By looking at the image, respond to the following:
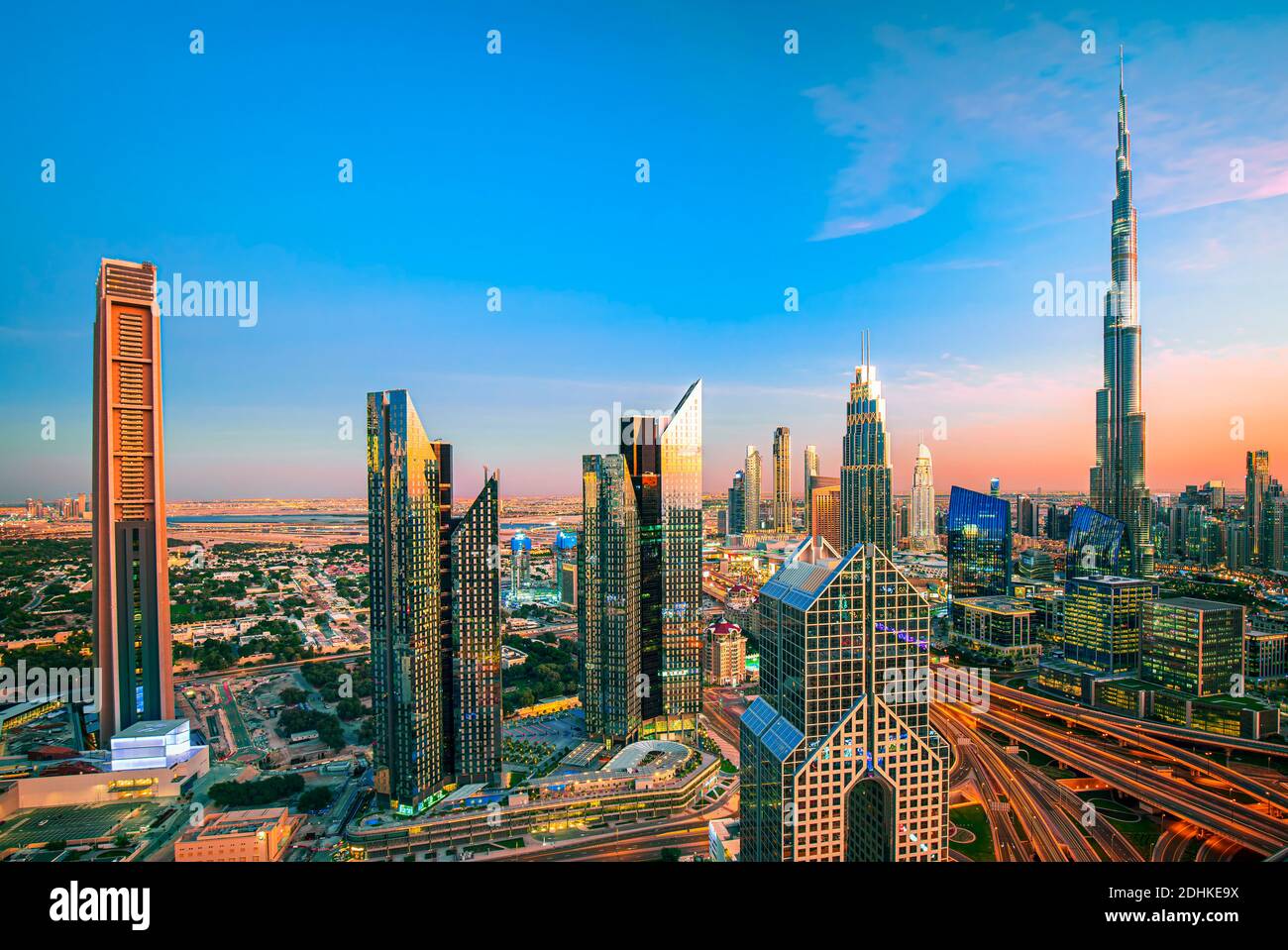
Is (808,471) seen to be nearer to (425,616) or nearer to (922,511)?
(922,511)

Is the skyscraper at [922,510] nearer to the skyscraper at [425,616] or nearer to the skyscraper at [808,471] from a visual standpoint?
the skyscraper at [808,471]

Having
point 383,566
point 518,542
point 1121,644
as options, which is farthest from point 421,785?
point 518,542

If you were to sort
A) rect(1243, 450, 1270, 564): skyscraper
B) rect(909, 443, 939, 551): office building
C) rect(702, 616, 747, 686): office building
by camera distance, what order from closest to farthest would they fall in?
1. rect(702, 616, 747, 686): office building
2. rect(1243, 450, 1270, 564): skyscraper
3. rect(909, 443, 939, 551): office building

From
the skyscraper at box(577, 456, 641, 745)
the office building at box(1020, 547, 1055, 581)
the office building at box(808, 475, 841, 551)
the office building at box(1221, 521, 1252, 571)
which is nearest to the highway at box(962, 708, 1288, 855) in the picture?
the skyscraper at box(577, 456, 641, 745)

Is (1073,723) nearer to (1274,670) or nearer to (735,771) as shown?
(1274,670)

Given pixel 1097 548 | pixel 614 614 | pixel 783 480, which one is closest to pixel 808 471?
pixel 783 480

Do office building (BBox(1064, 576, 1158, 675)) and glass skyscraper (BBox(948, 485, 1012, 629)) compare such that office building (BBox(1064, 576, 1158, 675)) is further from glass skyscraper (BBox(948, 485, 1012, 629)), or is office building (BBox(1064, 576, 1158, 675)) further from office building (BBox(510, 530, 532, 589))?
office building (BBox(510, 530, 532, 589))

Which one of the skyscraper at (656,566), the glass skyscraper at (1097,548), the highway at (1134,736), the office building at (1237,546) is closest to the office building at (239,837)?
the skyscraper at (656,566)
